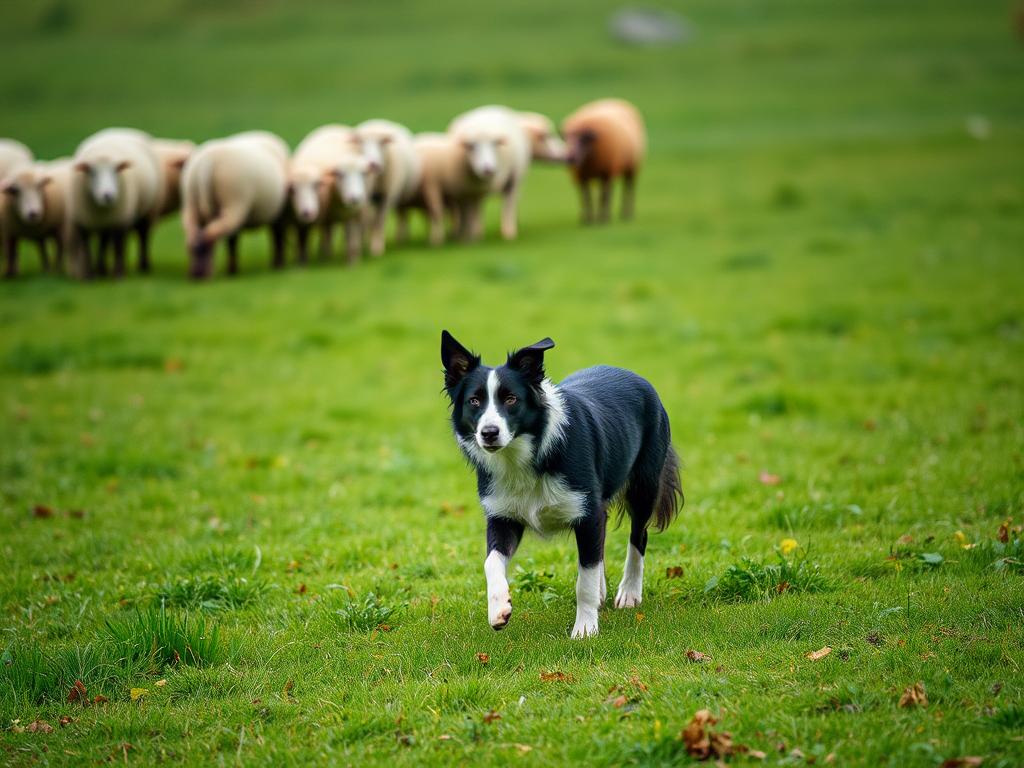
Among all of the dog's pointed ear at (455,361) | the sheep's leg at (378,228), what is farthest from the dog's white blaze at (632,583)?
the sheep's leg at (378,228)

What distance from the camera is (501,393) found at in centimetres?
577

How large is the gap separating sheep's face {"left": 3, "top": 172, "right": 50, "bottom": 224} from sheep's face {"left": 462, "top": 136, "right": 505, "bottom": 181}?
8.29 metres

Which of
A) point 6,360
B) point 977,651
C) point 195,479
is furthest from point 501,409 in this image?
point 6,360

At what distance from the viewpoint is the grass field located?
5051 millimetres

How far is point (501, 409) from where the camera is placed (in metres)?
5.73

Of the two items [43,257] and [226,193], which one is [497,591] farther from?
[43,257]

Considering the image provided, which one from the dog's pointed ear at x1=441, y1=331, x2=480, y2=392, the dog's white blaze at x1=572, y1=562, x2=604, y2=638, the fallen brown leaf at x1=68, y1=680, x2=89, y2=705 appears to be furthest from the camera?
the dog's white blaze at x1=572, y1=562, x2=604, y2=638

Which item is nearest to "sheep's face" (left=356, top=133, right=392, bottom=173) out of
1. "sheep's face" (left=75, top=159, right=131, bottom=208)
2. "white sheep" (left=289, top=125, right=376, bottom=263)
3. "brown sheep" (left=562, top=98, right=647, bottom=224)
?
"white sheep" (left=289, top=125, right=376, bottom=263)

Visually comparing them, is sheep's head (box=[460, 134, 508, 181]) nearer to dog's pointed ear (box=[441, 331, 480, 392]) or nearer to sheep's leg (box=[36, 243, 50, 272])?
sheep's leg (box=[36, 243, 50, 272])

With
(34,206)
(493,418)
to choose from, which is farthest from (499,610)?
(34,206)

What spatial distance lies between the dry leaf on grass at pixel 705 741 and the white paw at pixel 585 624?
54.1 inches

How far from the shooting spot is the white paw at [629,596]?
6520 millimetres

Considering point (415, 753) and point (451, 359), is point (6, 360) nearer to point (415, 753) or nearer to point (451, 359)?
point (451, 359)

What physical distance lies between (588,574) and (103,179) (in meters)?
15.4
